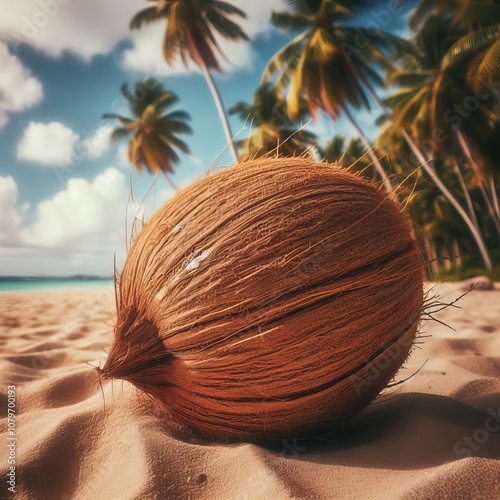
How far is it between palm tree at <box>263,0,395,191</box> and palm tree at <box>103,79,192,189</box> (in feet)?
24.0

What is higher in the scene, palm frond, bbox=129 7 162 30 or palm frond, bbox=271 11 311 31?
palm frond, bbox=129 7 162 30

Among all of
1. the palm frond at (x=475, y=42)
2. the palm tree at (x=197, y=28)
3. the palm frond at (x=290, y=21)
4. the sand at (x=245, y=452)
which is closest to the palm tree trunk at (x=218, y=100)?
the palm tree at (x=197, y=28)

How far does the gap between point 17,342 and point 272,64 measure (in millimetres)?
15937

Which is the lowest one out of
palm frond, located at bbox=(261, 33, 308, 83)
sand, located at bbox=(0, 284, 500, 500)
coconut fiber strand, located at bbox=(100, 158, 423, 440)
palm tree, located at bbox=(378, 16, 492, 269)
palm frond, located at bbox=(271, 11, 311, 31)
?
sand, located at bbox=(0, 284, 500, 500)

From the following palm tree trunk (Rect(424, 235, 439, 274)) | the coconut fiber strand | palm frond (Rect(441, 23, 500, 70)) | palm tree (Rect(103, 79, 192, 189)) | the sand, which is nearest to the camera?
the sand

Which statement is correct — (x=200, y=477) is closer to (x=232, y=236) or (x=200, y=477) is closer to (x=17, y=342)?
(x=232, y=236)

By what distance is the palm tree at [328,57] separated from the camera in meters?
14.7

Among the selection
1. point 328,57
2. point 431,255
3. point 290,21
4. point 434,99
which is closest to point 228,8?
point 290,21

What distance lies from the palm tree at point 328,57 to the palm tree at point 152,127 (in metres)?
7.32

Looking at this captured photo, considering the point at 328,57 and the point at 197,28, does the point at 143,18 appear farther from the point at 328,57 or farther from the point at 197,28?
the point at 328,57

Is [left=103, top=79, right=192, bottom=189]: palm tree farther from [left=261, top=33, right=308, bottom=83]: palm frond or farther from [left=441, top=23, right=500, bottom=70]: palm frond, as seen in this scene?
[left=441, top=23, right=500, bottom=70]: palm frond

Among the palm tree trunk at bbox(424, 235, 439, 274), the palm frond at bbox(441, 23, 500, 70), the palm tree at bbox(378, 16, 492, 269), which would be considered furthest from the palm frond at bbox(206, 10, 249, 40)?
the palm tree trunk at bbox(424, 235, 439, 274)

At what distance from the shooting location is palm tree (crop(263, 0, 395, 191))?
14672 mm

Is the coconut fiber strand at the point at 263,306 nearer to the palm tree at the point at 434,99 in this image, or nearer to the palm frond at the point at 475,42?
the palm frond at the point at 475,42
